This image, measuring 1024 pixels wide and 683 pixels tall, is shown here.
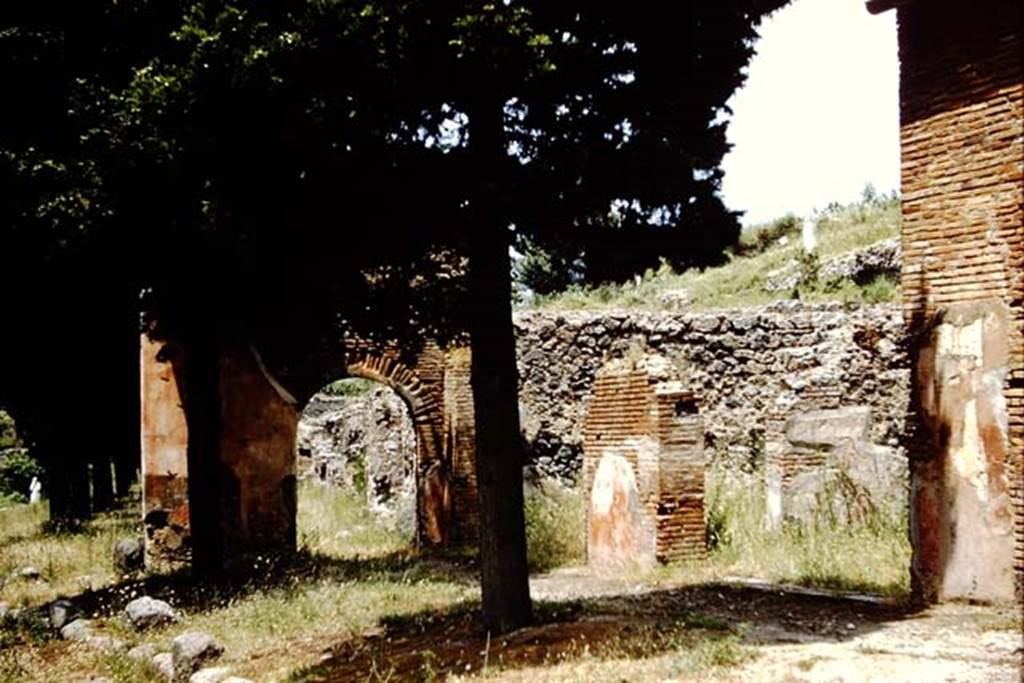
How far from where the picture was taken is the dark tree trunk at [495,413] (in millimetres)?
8156

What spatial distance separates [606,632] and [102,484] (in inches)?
997

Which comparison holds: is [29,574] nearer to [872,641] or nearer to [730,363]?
[730,363]

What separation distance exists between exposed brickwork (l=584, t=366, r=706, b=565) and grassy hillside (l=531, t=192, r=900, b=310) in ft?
39.7

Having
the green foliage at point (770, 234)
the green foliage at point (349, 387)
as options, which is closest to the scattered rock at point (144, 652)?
the green foliage at point (770, 234)

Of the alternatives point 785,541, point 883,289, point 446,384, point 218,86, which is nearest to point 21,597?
point 446,384

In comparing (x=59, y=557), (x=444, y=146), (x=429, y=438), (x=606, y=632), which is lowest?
(x=59, y=557)

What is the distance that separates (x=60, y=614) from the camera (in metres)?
11.1

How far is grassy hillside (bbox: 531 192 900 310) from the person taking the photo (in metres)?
25.3

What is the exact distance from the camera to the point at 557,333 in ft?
62.6

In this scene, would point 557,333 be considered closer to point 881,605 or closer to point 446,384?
point 446,384

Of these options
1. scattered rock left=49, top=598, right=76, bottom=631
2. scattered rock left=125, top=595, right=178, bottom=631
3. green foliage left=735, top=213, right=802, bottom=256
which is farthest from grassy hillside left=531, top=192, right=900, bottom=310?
scattered rock left=125, top=595, right=178, bottom=631

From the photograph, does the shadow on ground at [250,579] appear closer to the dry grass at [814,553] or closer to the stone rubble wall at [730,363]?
the dry grass at [814,553]

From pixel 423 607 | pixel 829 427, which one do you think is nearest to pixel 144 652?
pixel 423 607

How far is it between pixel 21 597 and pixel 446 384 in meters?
7.18
